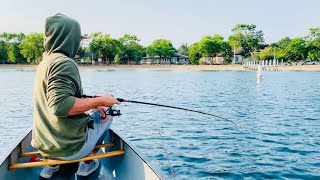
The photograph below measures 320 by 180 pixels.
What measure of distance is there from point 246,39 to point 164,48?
29.3 metres

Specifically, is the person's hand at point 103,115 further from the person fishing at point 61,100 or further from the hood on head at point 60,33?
the hood on head at point 60,33

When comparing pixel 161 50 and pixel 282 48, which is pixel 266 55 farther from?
pixel 161 50

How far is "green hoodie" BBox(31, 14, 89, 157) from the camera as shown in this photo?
3.25 m

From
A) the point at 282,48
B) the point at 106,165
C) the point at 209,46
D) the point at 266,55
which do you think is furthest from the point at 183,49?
the point at 106,165

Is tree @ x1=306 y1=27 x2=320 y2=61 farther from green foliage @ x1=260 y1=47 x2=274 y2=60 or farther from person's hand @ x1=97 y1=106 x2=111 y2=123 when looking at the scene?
person's hand @ x1=97 y1=106 x2=111 y2=123

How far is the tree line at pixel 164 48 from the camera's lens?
10494 centimetres

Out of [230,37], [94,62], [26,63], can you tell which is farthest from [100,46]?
[230,37]

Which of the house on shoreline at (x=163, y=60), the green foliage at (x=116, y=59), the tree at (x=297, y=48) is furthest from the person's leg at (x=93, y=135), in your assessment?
the house on shoreline at (x=163, y=60)

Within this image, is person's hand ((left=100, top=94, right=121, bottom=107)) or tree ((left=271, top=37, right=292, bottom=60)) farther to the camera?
tree ((left=271, top=37, right=292, bottom=60))

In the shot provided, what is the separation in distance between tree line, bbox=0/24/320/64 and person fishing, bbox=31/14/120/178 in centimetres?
9717

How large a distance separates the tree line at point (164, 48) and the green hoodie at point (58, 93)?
97187 mm

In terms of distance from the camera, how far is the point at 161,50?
125562 mm

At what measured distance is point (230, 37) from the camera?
125m

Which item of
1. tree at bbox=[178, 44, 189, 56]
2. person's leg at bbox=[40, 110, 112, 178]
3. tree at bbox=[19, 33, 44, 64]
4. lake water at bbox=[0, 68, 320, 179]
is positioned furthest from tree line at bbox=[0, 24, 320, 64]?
person's leg at bbox=[40, 110, 112, 178]
